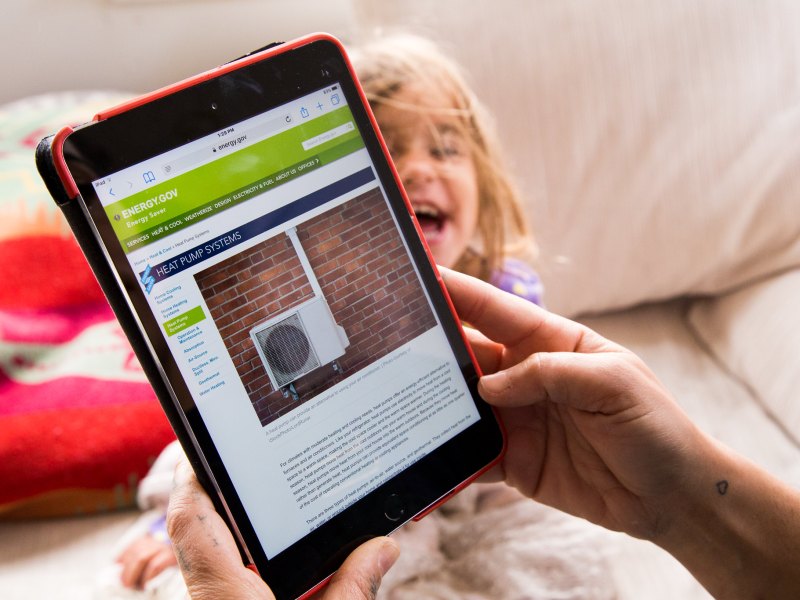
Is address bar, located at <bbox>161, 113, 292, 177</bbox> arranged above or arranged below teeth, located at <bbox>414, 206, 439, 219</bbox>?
above

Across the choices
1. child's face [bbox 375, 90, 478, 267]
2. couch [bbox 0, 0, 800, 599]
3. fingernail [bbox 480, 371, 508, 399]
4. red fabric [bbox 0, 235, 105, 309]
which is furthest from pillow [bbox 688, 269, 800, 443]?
red fabric [bbox 0, 235, 105, 309]

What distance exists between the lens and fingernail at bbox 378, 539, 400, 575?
0.57m

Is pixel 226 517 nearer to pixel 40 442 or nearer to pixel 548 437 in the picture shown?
pixel 548 437

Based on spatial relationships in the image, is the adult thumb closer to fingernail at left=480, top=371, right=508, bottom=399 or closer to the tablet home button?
the tablet home button

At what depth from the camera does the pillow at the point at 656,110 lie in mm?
1072

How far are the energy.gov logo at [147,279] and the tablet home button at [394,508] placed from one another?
258 mm

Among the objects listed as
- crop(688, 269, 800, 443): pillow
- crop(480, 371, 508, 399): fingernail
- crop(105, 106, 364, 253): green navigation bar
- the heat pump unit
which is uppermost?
crop(105, 106, 364, 253): green navigation bar

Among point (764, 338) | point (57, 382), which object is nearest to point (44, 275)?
point (57, 382)

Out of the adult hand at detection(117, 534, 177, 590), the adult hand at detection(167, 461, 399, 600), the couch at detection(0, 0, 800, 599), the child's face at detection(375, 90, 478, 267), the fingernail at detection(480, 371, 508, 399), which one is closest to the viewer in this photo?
the adult hand at detection(167, 461, 399, 600)

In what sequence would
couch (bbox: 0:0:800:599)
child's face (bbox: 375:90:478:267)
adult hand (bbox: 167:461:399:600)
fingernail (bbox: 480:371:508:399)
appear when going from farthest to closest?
couch (bbox: 0:0:800:599) → child's face (bbox: 375:90:478:267) → fingernail (bbox: 480:371:508:399) → adult hand (bbox: 167:461:399:600)

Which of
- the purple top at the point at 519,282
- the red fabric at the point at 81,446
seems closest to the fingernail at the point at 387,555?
the red fabric at the point at 81,446

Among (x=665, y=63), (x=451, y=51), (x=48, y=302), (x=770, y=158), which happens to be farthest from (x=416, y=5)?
(x=48, y=302)

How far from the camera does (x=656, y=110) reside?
1086 millimetres

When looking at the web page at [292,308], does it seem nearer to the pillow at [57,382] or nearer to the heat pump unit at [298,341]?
the heat pump unit at [298,341]
